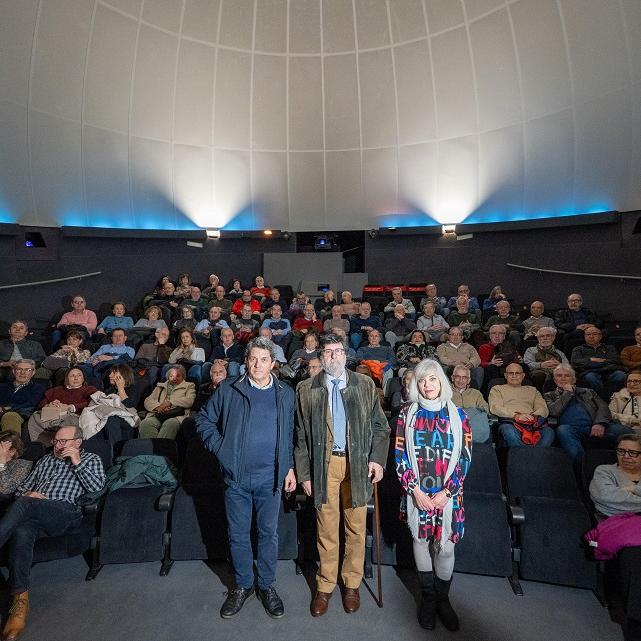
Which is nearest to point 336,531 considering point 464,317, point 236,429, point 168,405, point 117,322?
point 236,429

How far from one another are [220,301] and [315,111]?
4347 millimetres

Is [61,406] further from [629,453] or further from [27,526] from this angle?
[629,453]

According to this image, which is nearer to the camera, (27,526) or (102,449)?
(27,526)

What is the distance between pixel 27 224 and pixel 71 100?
224cm

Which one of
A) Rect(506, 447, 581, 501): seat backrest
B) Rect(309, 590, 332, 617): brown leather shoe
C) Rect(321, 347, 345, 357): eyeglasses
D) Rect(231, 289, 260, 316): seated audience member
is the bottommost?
Rect(309, 590, 332, 617): brown leather shoe

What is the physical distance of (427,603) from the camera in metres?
2.46

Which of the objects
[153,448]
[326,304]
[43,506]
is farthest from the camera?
[326,304]

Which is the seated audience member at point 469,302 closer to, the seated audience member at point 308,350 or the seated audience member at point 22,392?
the seated audience member at point 308,350

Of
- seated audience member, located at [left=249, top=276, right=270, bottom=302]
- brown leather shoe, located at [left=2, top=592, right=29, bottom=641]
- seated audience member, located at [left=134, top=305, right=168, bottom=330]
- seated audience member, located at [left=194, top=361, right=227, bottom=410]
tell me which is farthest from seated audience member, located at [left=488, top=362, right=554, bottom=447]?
seated audience member, located at [left=249, top=276, right=270, bottom=302]

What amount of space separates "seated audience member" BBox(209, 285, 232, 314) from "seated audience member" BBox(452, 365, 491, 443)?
4505 mm

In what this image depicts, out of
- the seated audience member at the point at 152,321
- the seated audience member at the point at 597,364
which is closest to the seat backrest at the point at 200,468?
the seated audience member at the point at 597,364

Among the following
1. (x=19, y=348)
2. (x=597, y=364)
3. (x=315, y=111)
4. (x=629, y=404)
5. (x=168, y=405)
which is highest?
(x=315, y=111)

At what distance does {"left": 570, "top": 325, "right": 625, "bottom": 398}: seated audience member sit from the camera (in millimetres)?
4477

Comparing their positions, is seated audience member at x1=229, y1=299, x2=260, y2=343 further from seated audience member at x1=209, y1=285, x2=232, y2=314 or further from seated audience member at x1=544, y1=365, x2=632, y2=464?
seated audience member at x1=544, y1=365, x2=632, y2=464
